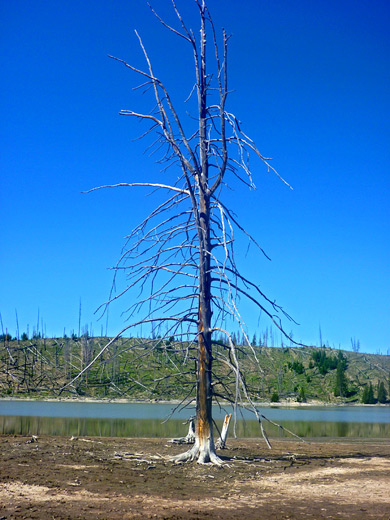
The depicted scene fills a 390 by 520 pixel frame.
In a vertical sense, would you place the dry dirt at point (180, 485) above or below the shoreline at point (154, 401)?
A: above

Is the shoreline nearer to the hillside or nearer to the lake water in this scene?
the hillside

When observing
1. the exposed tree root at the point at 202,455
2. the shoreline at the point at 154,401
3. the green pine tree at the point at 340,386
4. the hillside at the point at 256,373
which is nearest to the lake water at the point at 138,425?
the exposed tree root at the point at 202,455

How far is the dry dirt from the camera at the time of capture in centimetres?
838

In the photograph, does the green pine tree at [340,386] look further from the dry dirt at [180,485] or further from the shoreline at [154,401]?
the dry dirt at [180,485]

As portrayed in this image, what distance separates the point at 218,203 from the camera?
1326cm

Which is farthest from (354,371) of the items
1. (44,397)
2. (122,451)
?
(122,451)

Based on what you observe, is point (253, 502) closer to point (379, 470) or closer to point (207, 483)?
point (207, 483)

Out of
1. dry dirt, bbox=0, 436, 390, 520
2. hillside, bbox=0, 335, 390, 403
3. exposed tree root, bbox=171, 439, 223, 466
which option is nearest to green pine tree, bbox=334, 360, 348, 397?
hillside, bbox=0, 335, 390, 403

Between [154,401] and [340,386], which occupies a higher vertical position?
[340,386]

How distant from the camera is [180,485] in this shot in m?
10.3

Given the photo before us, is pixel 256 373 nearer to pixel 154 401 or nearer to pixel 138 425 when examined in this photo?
pixel 154 401

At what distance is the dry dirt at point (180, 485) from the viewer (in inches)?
330

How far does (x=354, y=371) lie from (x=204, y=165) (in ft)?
337

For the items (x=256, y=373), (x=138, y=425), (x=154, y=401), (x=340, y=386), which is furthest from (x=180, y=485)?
(x=340, y=386)
